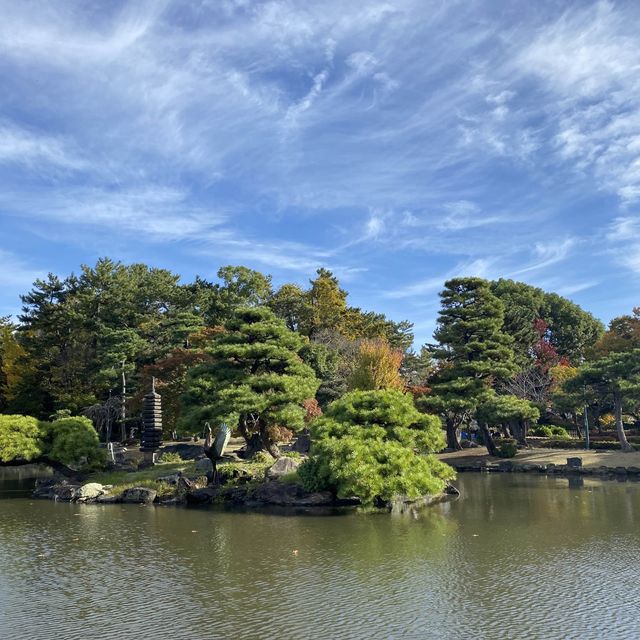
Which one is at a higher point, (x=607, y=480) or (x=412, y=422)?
(x=412, y=422)

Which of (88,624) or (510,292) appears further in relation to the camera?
(510,292)

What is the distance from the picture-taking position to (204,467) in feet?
72.7

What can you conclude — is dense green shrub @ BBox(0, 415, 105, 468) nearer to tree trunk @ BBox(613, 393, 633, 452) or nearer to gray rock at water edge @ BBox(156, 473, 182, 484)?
gray rock at water edge @ BBox(156, 473, 182, 484)

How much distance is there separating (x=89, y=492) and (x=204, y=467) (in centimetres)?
423

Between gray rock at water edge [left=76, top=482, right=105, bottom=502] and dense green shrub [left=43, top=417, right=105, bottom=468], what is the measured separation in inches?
98.3

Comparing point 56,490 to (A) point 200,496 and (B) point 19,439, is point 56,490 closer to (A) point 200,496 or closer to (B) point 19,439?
(B) point 19,439

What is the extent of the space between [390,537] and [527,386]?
104 feet

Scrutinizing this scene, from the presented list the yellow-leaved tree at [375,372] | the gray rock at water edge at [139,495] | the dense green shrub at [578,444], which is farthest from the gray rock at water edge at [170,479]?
the dense green shrub at [578,444]

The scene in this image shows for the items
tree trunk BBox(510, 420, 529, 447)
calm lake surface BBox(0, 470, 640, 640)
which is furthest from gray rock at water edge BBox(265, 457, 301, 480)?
tree trunk BBox(510, 420, 529, 447)

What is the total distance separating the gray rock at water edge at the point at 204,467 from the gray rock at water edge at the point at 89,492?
3.55 meters

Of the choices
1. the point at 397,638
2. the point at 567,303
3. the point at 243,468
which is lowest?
the point at 397,638

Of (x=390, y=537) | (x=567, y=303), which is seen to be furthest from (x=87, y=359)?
(x=567, y=303)

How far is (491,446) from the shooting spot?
110ft

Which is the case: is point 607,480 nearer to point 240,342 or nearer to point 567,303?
point 240,342
